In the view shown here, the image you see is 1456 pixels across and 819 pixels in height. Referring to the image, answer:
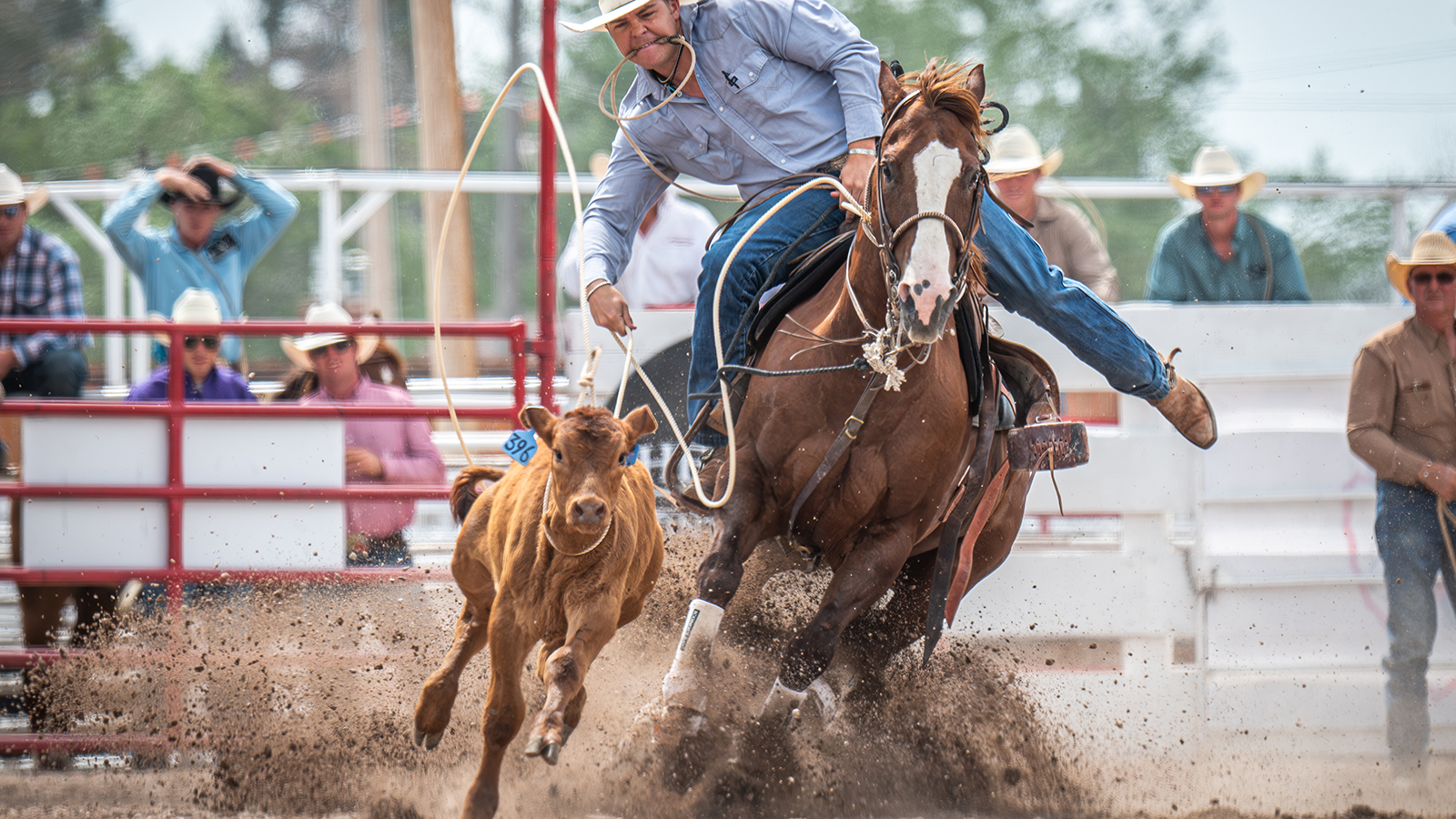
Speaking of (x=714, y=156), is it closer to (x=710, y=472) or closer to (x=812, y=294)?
(x=812, y=294)

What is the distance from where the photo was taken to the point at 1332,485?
6078mm

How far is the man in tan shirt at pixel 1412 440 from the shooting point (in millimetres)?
5562

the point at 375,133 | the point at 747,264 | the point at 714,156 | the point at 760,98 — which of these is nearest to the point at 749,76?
the point at 760,98

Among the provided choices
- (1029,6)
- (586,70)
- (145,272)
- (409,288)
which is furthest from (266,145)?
(145,272)

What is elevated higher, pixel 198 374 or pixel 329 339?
pixel 329 339

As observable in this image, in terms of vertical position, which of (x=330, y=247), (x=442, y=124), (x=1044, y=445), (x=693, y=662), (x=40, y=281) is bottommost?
(x=693, y=662)

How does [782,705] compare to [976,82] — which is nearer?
[976,82]

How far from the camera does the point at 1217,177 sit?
266 inches

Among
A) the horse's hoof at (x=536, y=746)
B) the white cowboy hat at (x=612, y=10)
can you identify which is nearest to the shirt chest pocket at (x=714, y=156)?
the white cowboy hat at (x=612, y=10)

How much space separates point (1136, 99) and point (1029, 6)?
267cm

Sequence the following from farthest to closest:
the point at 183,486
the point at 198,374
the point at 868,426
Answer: the point at 198,374
the point at 183,486
the point at 868,426

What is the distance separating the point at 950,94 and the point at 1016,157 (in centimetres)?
330

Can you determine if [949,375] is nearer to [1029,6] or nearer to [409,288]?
[409,288]

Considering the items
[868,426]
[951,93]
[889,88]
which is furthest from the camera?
[868,426]
